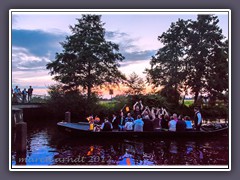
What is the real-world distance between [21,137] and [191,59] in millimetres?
3483

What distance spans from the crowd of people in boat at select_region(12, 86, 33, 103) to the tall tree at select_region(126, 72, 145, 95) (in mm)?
1785

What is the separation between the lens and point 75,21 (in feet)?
21.0

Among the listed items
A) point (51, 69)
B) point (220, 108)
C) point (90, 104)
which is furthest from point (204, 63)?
point (51, 69)

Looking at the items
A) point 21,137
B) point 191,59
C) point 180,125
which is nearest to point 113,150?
point 180,125

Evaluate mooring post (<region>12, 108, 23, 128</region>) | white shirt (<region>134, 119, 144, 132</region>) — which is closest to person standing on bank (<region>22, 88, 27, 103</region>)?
mooring post (<region>12, 108, 23, 128</region>)

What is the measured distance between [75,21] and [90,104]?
5.13 feet

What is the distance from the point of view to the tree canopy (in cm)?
657

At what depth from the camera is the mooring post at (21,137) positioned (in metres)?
6.34

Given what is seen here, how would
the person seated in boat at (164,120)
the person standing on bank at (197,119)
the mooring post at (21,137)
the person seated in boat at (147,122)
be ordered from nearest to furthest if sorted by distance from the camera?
the mooring post at (21,137) → the person standing on bank at (197,119) → the person seated in boat at (164,120) → the person seated in boat at (147,122)

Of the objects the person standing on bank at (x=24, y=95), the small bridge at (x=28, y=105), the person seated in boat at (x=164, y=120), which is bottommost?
the person seated in boat at (x=164, y=120)

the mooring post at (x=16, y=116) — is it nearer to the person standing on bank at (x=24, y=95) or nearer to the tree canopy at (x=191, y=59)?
the person standing on bank at (x=24, y=95)

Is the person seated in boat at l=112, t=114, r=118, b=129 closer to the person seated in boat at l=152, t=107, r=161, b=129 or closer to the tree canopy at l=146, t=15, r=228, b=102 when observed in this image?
the person seated in boat at l=152, t=107, r=161, b=129

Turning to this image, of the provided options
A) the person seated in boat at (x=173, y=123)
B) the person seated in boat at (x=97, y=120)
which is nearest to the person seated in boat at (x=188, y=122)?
the person seated in boat at (x=173, y=123)

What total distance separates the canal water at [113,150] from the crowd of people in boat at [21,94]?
0.57m
